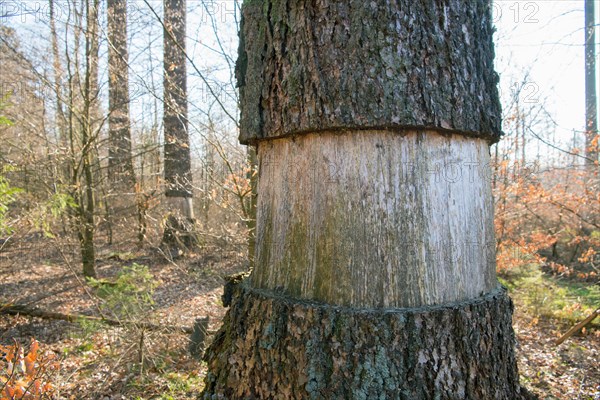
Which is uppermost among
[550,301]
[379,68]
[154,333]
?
[379,68]

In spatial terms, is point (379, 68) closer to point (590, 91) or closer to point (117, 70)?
point (117, 70)

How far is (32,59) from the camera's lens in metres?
7.62

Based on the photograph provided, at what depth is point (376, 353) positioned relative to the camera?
1.30 m

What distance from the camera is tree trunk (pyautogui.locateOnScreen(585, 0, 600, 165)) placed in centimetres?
552

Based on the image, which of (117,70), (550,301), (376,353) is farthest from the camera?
(117,70)

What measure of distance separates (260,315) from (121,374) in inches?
143

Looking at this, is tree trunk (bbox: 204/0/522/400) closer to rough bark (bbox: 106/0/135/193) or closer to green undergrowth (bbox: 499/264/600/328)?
rough bark (bbox: 106/0/135/193)

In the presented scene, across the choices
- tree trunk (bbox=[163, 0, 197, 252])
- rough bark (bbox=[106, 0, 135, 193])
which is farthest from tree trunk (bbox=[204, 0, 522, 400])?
rough bark (bbox=[106, 0, 135, 193])

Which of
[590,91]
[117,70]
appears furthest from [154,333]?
[590,91]

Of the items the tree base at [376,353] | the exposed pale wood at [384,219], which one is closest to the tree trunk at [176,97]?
the exposed pale wood at [384,219]

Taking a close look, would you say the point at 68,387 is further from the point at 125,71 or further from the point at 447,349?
the point at 125,71

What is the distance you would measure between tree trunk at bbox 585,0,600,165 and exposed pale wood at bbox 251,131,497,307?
4601 mm

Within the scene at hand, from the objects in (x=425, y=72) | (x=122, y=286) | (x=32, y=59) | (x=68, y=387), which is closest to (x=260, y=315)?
(x=425, y=72)

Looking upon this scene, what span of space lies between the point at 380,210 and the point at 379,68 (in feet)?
1.50
